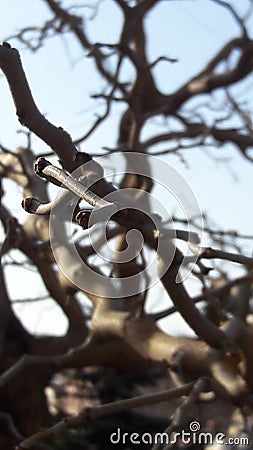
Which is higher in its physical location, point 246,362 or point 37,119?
point 37,119

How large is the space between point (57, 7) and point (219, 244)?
1.75 m

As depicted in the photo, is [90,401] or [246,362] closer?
[246,362]

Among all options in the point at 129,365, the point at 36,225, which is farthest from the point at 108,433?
the point at 36,225

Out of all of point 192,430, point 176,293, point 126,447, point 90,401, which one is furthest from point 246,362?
point 90,401

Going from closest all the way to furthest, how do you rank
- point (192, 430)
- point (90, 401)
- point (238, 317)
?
1. point (192, 430)
2. point (238, 317)
3. point (90, 401)

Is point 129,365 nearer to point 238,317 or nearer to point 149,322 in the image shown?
point 149,322

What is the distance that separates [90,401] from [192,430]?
4.51 meters

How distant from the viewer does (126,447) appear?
5988mm

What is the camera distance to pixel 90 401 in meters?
7.27

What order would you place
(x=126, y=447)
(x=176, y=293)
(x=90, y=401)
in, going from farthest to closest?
(x=90, y=401) < (x=126, y=447) < (x=176, y=293)

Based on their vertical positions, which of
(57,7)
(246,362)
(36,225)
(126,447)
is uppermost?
(57,7)

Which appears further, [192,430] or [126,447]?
[126,447]

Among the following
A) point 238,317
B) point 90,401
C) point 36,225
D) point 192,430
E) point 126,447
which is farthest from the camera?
point 90,401

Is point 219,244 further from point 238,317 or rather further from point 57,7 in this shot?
point 57,7
